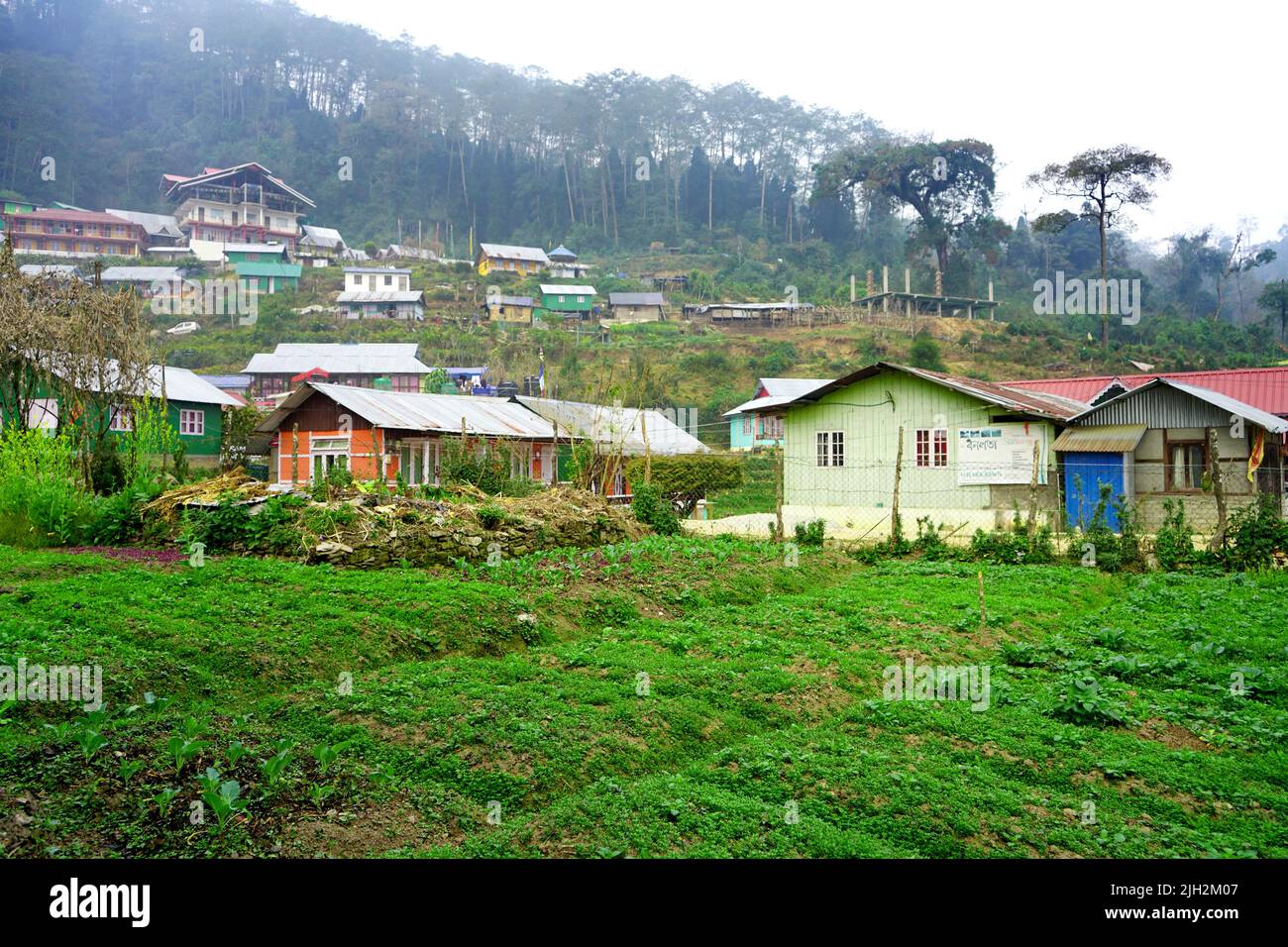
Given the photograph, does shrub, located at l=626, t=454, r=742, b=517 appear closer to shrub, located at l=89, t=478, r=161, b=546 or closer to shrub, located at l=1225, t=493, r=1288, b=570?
shrub, located at l=89, t=478, r=161, b=546

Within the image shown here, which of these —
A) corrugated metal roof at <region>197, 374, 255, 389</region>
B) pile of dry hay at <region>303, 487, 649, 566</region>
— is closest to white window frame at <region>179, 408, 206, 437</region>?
corrugated metal roof at <region>197, 374, 255, 389</region>

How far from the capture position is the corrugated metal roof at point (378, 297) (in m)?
65.9

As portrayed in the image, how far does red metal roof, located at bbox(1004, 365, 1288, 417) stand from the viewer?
28047mm

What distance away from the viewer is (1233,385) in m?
29.6

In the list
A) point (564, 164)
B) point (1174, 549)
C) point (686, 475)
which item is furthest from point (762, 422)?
point (564, 164)

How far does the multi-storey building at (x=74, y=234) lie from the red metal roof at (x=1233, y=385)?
252ft

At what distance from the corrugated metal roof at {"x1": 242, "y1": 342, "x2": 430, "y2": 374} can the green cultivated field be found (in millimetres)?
40600

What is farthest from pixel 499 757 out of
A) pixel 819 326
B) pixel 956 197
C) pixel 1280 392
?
pixel 956 197

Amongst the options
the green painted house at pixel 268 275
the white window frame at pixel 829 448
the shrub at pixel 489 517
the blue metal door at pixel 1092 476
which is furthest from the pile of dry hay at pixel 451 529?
the green painted house at pixel 268 275

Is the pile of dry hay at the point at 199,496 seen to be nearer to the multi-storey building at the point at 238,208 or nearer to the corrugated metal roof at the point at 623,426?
the corrugated metal roof at the point at 623,426

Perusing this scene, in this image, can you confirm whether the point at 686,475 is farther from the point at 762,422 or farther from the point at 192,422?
the point at 192,422

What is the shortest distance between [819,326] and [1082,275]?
92.3 ft

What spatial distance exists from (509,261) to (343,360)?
28644 mm
